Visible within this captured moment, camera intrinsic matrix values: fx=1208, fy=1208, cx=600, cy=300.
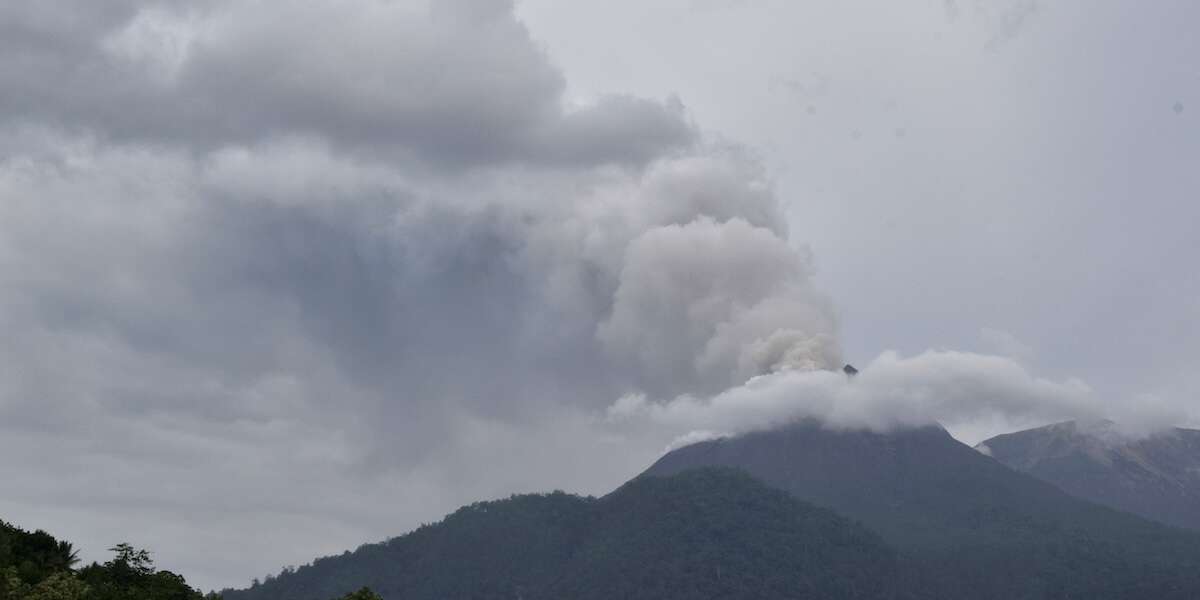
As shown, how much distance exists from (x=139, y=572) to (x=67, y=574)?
47.8 feet

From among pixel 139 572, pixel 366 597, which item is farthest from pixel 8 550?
pixel 366 597

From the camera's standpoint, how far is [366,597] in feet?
312

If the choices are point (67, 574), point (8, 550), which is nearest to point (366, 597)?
point (67, 574)

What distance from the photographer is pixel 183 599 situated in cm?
11431

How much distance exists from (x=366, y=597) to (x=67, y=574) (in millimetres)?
26883

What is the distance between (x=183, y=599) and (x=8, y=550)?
16006mm

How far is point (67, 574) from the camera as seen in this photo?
101062 mm

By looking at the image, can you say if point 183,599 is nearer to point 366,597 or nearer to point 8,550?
point 8,550

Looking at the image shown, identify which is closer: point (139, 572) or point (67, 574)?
point (67, 574)

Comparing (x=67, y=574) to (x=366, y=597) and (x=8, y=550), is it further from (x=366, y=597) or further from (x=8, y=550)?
(x=366, y=597)

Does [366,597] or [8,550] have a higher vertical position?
[8,550]

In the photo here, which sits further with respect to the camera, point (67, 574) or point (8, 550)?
point (8, 550)

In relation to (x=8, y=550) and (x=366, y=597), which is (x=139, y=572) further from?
(x=366, y=597)

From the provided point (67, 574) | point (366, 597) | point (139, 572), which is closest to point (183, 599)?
point (139, 572)
